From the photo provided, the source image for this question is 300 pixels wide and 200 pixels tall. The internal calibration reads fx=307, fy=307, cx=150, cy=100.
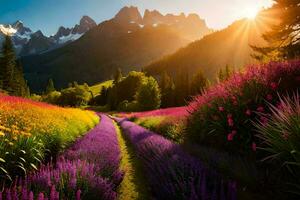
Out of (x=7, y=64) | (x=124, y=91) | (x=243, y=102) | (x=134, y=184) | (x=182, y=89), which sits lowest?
(x=134, y=184)

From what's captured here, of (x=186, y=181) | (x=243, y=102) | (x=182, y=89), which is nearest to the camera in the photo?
(x=186, y=181)

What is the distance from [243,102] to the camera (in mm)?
8109

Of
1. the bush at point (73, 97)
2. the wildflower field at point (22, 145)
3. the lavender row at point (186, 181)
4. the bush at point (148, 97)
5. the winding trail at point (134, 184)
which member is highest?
the bush at point (73, 97)

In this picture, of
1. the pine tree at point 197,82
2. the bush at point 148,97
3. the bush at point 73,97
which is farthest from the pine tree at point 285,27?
the bush at point 73,97

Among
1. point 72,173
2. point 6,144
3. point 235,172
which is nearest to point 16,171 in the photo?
point 6,144

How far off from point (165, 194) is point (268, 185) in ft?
5.98

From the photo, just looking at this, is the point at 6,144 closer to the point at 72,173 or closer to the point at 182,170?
the point at 72,173

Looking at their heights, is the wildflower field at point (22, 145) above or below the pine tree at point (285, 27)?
below

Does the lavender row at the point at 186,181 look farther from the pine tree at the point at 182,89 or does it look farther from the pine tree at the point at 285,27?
the pine tree at the point at 182,89

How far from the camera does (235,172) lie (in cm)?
604

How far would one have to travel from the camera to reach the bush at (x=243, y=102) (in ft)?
25.2

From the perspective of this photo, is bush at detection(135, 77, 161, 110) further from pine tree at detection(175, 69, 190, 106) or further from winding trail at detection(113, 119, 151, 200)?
winding trail at detection(113, 119, 151, 200)

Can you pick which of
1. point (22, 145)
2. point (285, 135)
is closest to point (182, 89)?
point (22, 145)

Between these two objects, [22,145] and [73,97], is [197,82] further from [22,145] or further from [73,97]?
[22,145]
